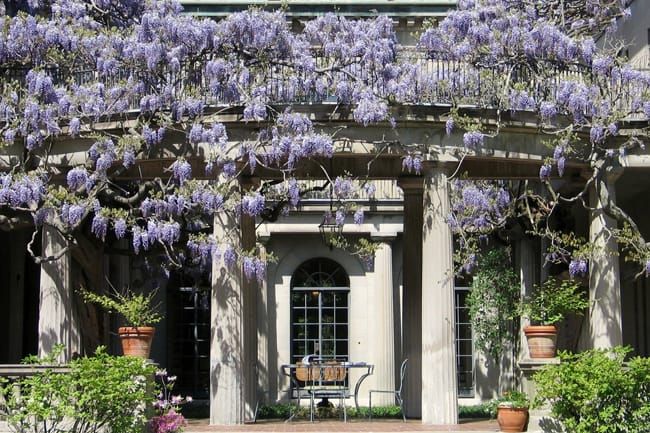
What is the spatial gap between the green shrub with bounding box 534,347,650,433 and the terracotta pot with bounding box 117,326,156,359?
5920mm

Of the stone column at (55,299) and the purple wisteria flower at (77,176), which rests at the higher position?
the purple wisteria flower at (77,176)

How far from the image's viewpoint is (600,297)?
20203 mm

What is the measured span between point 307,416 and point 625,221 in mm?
7379

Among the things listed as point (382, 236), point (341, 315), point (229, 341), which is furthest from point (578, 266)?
point (341, 315)

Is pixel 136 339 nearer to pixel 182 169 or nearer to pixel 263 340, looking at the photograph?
pixel 182 169

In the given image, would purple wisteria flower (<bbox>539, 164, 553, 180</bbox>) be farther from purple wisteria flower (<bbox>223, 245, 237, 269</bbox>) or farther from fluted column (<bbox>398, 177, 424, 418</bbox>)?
purple wisteria flower (<bbox>223, 245, 237, 269</bbox>)

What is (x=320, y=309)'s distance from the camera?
3058 centimetres

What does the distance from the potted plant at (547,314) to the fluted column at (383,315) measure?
32.2 feet

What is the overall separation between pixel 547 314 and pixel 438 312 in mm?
1737

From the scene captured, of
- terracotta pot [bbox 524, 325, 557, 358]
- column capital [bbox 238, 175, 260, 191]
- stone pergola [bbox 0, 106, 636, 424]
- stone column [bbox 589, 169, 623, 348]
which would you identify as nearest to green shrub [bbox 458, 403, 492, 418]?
stone column [bbox 589, 169, 623, 348]

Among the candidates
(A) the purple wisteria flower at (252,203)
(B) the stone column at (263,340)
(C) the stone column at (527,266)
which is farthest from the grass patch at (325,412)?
(A) the purple wisteria flower at (252,203)

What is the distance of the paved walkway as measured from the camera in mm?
17938

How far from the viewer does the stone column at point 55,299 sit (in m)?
19.9

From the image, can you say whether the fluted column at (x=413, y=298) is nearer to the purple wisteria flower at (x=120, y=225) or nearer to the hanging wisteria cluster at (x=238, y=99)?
the hanging wisteria cluster at (x=238, y=99)
